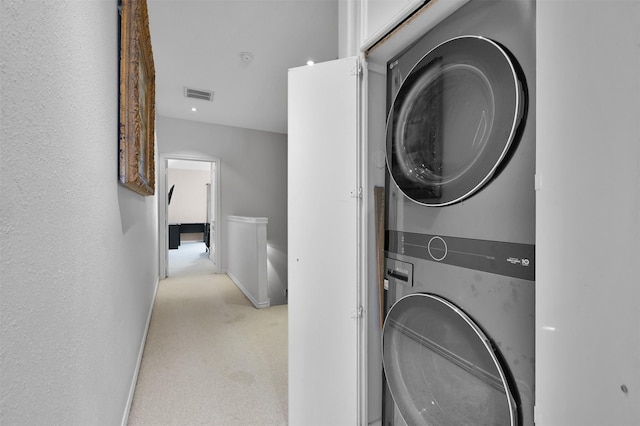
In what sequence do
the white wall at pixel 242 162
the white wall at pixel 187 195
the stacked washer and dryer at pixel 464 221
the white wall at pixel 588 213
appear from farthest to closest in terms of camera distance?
the white wall at pixel 187 195, the white wall at pixel 242 162, the stacked washer and dryer at pixel 464 221, the white wall at pixel 588 213

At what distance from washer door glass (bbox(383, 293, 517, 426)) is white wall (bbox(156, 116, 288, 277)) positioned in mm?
3691

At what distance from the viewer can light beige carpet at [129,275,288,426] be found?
5.18 feet

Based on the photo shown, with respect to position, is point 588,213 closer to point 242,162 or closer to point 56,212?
point 56,212

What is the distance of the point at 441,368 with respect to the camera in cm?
93

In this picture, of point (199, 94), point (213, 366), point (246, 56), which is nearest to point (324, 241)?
point (213, 366)

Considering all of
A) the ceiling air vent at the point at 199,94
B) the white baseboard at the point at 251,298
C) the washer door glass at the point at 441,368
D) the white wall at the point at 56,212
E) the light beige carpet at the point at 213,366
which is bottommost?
the light beige carpet at the point at 213,366

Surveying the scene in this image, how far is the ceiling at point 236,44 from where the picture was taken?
2023mm

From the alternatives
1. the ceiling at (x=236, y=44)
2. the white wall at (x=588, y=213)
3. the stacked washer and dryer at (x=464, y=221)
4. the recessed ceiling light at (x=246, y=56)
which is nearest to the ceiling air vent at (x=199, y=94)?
the ceiling at (x=236, y=44)

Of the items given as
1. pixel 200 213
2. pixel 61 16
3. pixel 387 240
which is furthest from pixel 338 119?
pixel 200 213

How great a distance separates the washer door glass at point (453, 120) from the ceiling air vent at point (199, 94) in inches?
121

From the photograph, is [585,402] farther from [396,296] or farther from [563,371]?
[396,296]

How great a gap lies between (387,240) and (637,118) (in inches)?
33.3

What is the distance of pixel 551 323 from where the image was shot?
1.76 feet

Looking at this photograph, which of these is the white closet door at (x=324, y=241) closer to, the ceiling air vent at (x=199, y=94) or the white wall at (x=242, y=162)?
the ceiling air vent at (x=199, y=94)
